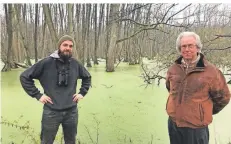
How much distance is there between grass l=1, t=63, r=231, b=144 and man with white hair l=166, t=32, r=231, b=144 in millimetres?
1666

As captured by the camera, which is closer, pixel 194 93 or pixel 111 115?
pixel 194 93

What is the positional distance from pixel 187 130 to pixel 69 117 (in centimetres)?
106

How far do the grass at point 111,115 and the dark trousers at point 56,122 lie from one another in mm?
964

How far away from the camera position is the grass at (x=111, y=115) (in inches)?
156

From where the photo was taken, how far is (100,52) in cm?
2683

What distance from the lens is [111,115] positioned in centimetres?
505

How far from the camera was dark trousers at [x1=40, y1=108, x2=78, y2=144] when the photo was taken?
2.70 metres

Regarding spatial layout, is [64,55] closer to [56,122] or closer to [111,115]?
[56,122]

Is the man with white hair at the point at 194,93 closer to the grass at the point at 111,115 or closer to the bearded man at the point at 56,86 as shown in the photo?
the bearded man at the point at 56,86

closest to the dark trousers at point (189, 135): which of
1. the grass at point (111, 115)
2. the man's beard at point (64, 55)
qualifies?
the man's beard at point (64, 55)

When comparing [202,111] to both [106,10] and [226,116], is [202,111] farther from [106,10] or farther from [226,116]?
[106,10]

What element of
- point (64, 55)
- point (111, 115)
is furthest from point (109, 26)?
point (64, 55)

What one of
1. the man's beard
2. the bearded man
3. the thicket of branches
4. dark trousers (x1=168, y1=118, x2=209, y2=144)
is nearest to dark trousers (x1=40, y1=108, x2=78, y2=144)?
the bearded man

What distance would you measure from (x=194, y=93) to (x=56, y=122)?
1219 millimetres
